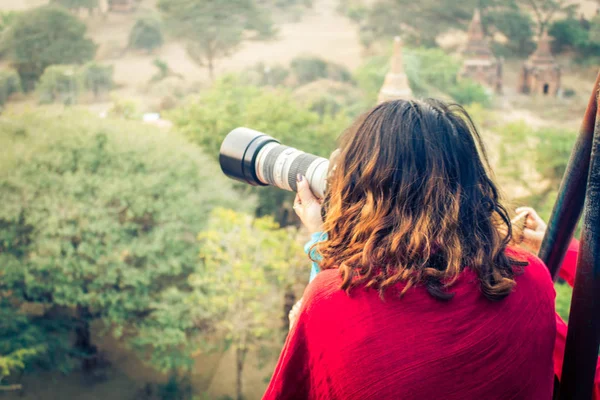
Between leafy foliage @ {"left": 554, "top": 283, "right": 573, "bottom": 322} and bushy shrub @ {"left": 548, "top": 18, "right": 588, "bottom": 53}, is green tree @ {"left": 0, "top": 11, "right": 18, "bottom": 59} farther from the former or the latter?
bushy shrub @ {"left": 548, "top": 18, "right": 588, "bottom": 53}

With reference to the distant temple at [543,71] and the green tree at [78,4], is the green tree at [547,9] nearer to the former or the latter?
the distant temple at [543,71]

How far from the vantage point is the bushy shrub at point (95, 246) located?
7297 mm

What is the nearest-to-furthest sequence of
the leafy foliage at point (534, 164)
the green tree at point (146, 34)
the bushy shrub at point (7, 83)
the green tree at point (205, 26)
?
the leafy foliage at point (534, 164) → the bushy shrub at point (7, 83) → the green tree at point (146, 34) → the green tree at point (205, 26)

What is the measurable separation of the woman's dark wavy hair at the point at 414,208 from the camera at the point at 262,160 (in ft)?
0.81

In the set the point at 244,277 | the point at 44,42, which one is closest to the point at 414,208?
the point at 244,277

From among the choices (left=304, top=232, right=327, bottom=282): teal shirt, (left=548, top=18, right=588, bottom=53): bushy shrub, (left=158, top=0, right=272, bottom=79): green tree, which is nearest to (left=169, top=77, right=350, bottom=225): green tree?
(left=158, top=0, right=272, bottom=79): green tree

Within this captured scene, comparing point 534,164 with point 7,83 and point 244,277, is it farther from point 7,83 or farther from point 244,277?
point 7,83

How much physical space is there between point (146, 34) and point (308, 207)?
18306mm

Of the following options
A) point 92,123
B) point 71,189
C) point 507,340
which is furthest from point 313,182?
point 92,123

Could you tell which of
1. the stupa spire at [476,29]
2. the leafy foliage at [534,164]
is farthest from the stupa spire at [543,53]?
the leafy foliage at [534,164]

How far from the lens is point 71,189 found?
7738 mm

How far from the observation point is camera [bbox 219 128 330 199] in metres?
1.20

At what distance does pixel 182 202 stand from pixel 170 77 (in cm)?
1034

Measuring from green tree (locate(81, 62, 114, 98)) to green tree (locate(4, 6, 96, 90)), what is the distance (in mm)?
675
